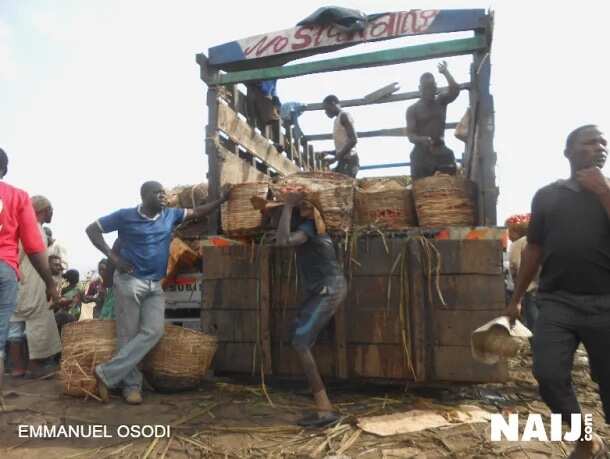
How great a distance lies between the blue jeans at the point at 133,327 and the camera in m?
4.18

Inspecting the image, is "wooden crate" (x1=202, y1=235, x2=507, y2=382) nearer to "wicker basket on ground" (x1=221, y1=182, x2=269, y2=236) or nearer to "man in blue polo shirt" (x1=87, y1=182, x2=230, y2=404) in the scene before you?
"wicker basket on ground" (x1=221, y1=182, x2=269, y2=236)

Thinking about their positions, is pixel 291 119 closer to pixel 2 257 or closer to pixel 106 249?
pixel 106 249

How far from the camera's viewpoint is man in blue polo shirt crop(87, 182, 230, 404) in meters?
4.29

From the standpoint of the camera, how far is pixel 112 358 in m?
4.22

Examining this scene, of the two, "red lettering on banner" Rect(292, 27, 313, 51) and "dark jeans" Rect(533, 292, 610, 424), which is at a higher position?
"red lettering on banner" Rect(292, 27, 313, 51)

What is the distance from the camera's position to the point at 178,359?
4414 mm

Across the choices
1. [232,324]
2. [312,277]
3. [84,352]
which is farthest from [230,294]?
[84,352]

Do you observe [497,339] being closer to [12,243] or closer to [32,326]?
[12,243]

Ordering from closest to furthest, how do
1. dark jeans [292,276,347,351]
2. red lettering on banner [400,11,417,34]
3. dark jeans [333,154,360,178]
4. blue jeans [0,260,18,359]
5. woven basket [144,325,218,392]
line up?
blue jeans [0,260,18,359]
dark jeans [292,276,347,351]
woven basket [144,325,218,392]
red lettering on banner [400,11,417,34]
dark jeans [333,154,360,178]

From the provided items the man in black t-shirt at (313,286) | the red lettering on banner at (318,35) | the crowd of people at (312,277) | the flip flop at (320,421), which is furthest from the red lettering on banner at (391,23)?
the flip flop at (320,421)

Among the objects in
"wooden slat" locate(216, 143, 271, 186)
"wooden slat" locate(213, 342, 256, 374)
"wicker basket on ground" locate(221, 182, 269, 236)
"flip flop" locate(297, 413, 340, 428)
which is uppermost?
"wooden slat" locate(216, 143, 271, 186)

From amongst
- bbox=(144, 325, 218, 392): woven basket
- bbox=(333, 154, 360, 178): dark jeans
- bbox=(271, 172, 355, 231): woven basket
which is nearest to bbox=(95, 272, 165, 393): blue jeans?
bbox=(144, 325, 218, 392): woven basket

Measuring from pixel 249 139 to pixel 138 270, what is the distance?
210 cm

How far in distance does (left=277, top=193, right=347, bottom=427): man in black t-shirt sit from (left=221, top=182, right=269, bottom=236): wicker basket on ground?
22.7 inches
